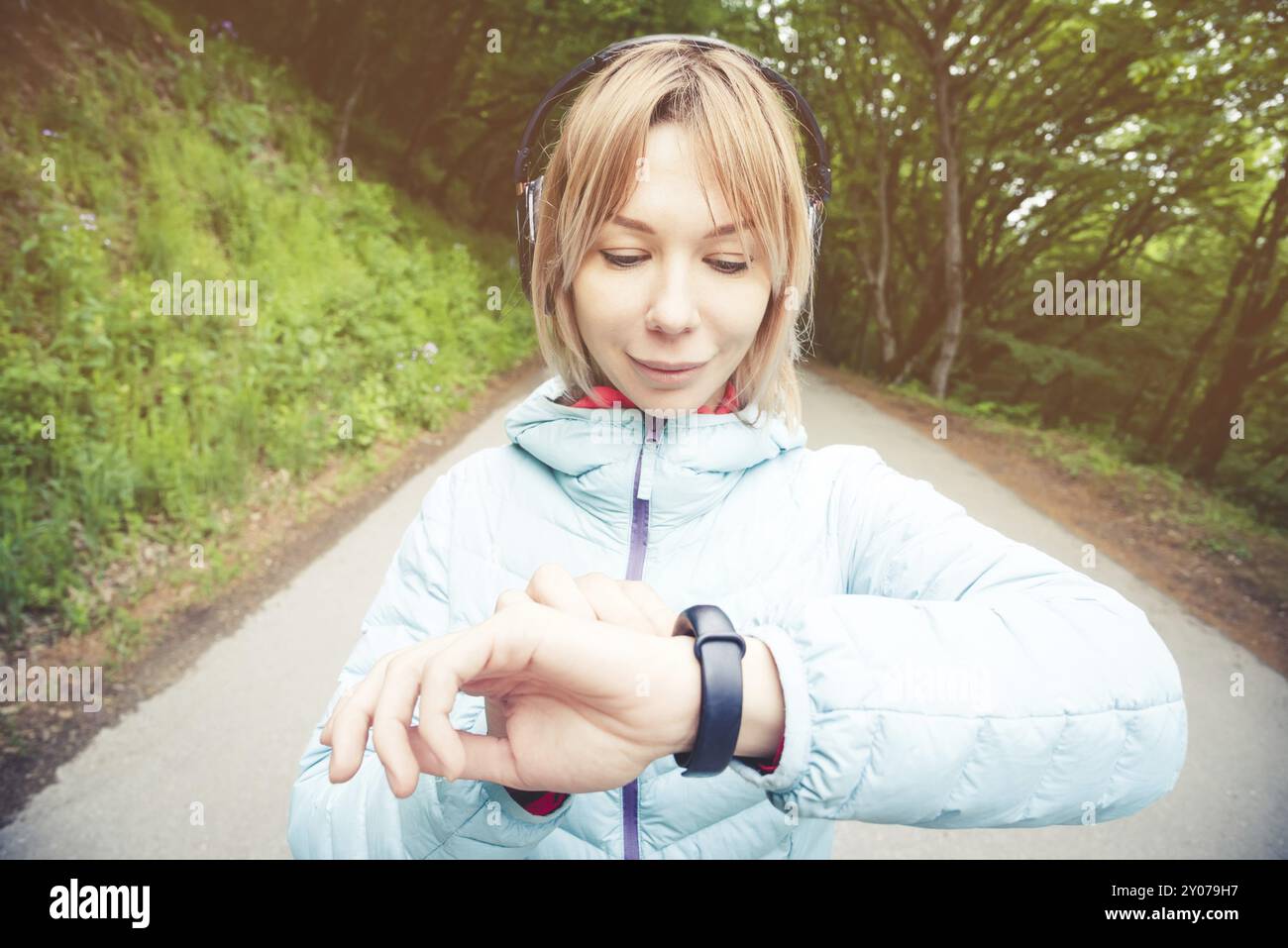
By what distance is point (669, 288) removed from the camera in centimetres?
109

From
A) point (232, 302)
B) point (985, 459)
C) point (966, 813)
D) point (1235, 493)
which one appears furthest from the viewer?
point (1235, 493)

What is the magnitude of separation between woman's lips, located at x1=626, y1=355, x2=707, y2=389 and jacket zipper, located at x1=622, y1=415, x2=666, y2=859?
111 mm

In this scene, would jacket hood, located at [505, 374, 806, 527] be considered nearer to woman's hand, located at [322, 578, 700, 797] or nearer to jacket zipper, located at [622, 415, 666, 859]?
jacket zipper, located at [622, 415, 666, 859]

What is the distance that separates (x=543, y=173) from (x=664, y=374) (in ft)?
1.92

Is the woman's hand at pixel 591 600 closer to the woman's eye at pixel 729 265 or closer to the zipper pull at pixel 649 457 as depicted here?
the zipper pull at pixel 649 457

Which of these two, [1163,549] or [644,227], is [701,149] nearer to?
[644,227]

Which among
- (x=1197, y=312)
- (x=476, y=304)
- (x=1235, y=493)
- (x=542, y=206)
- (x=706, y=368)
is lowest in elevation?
(x=1235, y=493)

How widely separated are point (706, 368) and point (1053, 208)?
17513mm

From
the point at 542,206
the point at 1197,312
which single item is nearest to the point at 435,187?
the point at 542,206

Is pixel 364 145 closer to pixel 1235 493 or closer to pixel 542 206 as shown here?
pixel 542 206

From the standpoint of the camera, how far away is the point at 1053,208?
14.6 m

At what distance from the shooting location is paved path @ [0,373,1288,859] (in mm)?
2361

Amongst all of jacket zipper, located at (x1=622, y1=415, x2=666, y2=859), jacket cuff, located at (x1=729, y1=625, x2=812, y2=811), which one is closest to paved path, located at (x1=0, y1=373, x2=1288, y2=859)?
jacket zipper, located at (x1=622, y1=415, x2=666, y2=859)

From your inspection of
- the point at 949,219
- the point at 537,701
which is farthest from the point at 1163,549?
the point at 949,219
